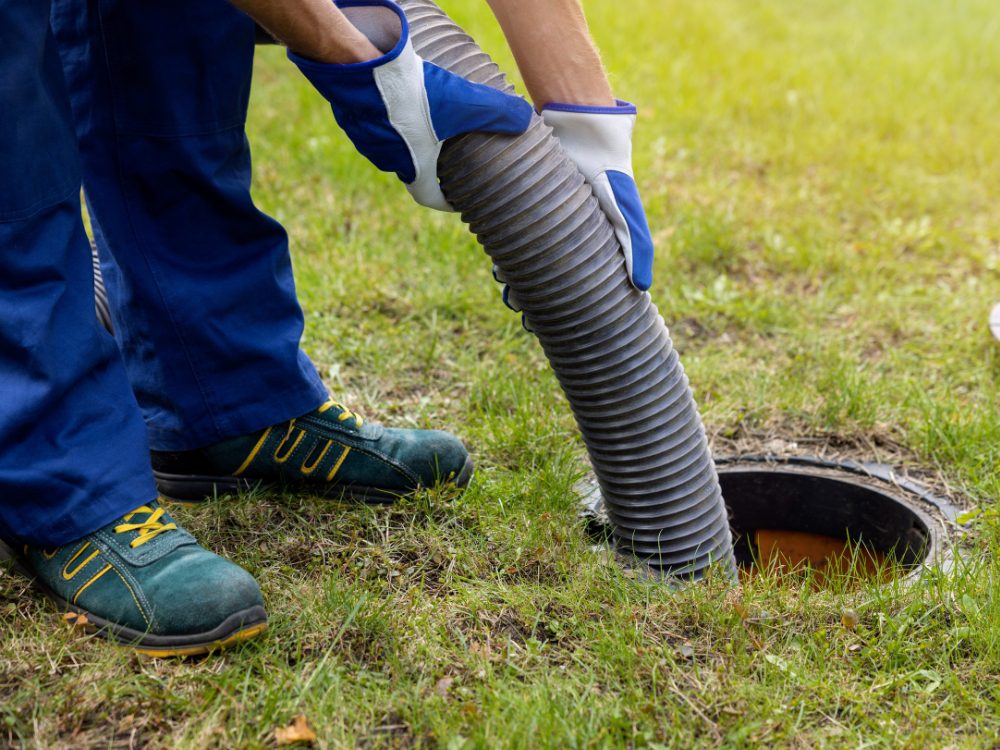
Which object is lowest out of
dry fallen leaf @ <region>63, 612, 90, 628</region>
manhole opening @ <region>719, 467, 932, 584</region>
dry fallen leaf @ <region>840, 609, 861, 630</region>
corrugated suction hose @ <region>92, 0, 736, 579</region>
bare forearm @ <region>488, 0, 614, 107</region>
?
manhole opening @ <region>719, 467, 932, 584</region>

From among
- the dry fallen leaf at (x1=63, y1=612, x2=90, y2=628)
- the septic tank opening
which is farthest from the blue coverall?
the septic tank opening

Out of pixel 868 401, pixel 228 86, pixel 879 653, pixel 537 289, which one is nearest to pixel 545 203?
Answer: pixel 537 289

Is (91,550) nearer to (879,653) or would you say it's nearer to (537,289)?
(537,289)

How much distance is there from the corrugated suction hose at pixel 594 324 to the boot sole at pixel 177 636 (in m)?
0.77

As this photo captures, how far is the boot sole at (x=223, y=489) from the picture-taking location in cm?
227

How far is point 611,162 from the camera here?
206 cm

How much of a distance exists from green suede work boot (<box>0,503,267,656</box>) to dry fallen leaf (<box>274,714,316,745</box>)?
22 centimetres

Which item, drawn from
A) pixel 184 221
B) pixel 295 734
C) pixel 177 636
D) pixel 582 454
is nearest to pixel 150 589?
pixel 177 636

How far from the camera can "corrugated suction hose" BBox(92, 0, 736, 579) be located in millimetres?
1916

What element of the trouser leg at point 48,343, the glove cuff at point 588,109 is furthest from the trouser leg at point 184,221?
the glove cuff at point 588,109

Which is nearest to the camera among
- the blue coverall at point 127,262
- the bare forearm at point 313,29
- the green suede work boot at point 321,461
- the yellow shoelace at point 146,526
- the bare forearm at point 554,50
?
the bare forearm at point 313,29

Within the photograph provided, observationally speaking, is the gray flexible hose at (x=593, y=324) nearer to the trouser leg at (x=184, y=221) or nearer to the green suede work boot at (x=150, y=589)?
the trouser leg at (x=184, y=221)

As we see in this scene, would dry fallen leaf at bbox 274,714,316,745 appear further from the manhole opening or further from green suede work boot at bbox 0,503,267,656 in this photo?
the manhole opening

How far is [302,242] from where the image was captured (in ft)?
11.7
